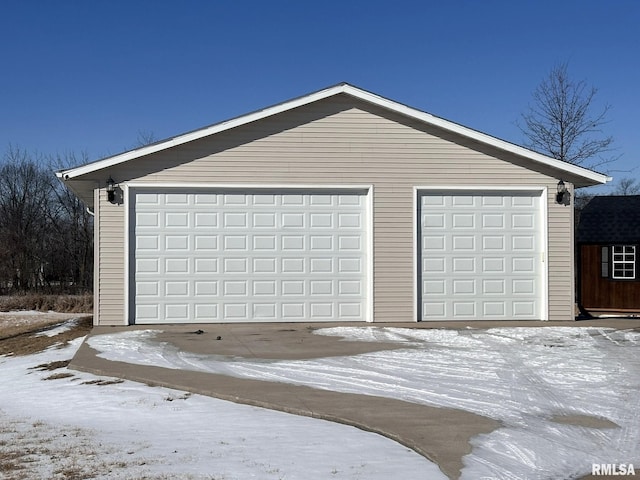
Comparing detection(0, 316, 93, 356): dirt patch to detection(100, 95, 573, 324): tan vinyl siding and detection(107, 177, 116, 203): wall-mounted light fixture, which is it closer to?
detection(100, 95, 573, 324): tan vinyl siding

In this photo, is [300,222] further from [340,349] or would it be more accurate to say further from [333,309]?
[340,349]

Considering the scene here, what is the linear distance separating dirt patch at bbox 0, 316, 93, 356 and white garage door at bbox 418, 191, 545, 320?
6.78 m

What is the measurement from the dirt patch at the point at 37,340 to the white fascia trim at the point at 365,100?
9.94 ft

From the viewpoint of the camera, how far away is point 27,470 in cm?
490

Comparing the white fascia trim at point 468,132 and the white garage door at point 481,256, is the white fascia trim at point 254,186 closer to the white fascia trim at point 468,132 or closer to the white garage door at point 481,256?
the white garage door at point 481,256

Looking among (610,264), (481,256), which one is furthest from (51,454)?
(610,264)

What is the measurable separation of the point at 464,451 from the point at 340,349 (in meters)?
5.12

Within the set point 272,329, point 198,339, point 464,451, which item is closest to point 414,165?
point 272,329

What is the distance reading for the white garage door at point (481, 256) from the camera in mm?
14039

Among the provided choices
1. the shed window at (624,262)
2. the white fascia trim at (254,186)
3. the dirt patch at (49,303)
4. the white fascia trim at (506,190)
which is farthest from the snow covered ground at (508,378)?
the dirt patch at (49,303)

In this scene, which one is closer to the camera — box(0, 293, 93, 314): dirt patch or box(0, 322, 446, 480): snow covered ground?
box(0, 322, 446, 480): snow covered ground

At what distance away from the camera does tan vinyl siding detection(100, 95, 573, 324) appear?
13.6 metres

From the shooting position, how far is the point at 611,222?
20438 mm

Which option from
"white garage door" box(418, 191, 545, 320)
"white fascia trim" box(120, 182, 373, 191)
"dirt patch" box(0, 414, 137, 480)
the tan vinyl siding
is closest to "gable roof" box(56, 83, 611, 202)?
the tan vinyl siding
